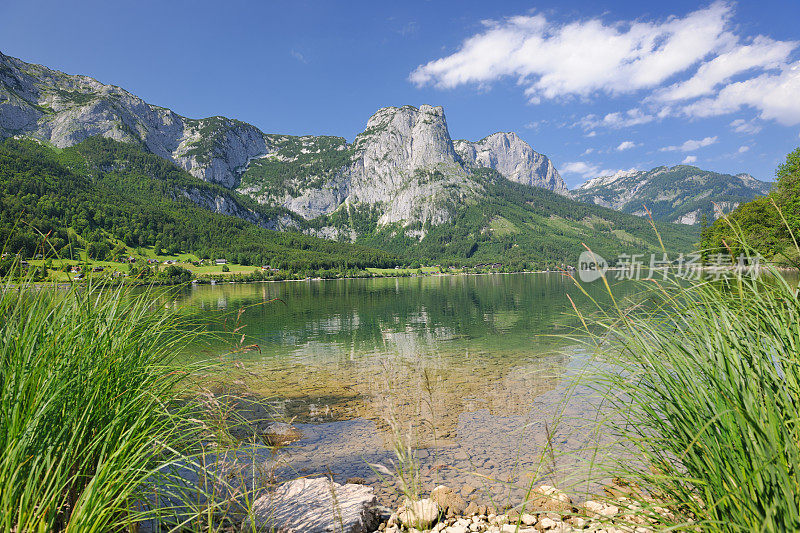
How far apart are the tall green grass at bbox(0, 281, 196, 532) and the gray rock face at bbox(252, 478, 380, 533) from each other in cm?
184

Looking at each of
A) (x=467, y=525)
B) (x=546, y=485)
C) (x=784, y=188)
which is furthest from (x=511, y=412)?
(x=784, y=188)

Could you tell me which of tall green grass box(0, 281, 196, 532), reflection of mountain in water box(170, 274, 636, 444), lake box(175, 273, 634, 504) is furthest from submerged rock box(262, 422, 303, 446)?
tall green grass box(0, 281, 196, 532)

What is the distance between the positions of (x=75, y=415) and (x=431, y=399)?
251 cm

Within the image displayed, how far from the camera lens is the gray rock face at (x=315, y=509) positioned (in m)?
4.08

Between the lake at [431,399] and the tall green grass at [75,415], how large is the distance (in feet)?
2.16

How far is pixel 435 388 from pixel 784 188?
54.9 m

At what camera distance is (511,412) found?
1057 cm

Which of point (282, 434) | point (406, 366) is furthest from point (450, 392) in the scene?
point (282, 434)

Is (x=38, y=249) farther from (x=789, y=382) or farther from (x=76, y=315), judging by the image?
(x=789, y=382)

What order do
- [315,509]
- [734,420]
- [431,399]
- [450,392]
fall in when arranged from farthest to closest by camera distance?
[450,392], [315,509], [431,399], [734,420]

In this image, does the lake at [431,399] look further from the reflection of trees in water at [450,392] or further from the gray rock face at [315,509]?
the gray rock face at [315,509]

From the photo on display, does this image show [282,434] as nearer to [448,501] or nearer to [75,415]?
[448,501]

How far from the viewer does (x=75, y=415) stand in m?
2.19

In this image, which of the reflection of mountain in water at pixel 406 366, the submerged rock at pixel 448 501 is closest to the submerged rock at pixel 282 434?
the reflection of mountain in water at pixel 406 366
